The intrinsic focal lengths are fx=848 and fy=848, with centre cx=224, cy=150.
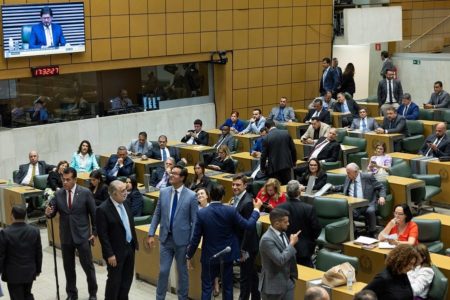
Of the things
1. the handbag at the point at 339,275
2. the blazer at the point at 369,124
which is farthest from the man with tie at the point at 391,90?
the handbag at the point at 339,275

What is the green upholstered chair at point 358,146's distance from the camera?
15.3 metres

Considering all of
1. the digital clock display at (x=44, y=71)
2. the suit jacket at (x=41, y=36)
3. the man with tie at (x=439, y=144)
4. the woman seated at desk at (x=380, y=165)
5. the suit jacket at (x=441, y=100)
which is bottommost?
the woman seated at desk at (x=380, y=165)

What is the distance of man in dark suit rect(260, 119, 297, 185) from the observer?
1370cm

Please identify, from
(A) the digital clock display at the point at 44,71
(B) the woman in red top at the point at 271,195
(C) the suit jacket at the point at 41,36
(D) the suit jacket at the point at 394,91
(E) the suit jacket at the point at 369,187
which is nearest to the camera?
(B) the woman in red top at the point at 271,195

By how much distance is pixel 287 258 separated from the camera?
7984 mm

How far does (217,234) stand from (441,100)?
1113 centimetres

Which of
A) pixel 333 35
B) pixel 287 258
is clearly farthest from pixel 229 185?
pixel 333 35

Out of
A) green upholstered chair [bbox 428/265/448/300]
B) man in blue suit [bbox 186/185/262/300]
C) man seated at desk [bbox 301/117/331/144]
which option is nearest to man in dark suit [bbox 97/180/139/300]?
man in blue suit [bbox 186/185/262/300]

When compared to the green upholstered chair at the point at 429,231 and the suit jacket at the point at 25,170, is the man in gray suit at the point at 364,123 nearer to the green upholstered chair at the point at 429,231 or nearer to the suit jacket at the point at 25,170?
the suit jacket at the point at 25,170

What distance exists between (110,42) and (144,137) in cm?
304

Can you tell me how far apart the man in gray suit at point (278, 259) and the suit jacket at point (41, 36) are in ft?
33.0

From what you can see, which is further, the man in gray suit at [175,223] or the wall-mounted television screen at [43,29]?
the wall-mounted television screen at [43,29]

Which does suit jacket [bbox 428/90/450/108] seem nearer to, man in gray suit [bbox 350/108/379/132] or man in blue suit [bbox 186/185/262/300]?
man in gray suit [bbox 350/108/379/132]

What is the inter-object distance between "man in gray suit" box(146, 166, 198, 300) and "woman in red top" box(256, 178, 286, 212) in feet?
5.14
